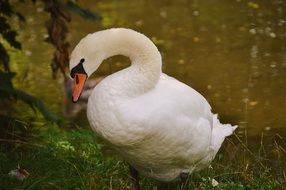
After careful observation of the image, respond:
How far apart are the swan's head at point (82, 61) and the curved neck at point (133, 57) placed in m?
0.05

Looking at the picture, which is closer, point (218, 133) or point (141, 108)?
point (141, 108)

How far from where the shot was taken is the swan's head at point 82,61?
407 cm

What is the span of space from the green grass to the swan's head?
0.72 metres

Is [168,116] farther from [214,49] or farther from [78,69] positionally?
[214,49]

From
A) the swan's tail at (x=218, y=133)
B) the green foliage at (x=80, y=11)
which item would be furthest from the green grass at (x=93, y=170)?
the green foliage at (x=80, y=11)

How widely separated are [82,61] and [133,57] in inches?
13.7

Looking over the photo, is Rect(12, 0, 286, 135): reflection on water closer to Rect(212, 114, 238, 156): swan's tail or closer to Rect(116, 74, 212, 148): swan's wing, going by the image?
Rect(212, 114, 238, 156): swan's tail

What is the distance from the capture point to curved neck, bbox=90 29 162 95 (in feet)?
13.6

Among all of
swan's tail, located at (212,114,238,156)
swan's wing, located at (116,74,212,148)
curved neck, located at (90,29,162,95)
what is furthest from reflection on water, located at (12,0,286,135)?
curved neck, located at (90,29,162,95)

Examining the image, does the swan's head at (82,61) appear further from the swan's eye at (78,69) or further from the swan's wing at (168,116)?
the swan's wing at (168,116)

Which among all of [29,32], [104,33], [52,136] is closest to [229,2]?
[29,32]

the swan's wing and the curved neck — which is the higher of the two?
the curved neck

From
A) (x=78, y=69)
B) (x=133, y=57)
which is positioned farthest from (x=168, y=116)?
(x=78, y=69)

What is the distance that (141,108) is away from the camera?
4039mm
